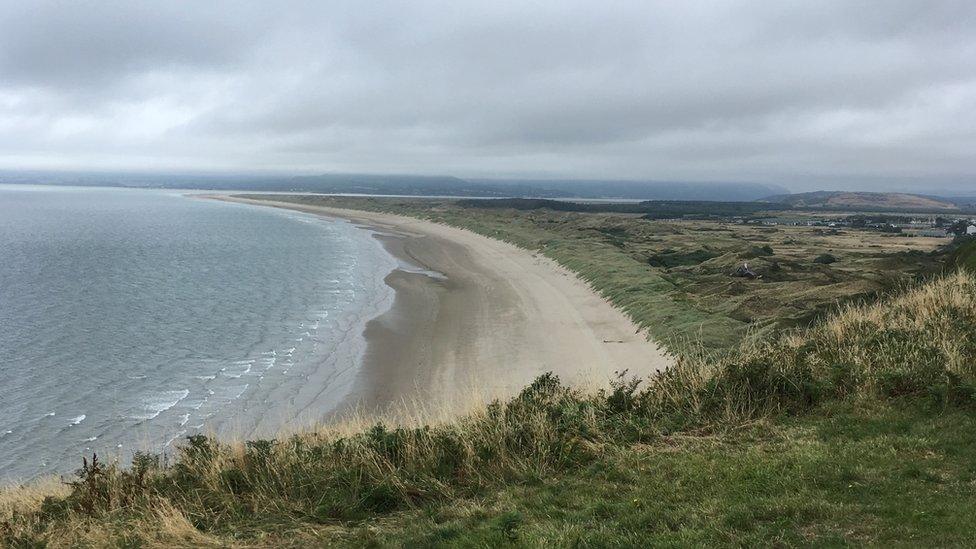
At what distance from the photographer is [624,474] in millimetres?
5766

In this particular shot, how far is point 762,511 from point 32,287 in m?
38.2

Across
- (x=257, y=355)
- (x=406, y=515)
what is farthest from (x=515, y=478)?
(x=257, y=355)

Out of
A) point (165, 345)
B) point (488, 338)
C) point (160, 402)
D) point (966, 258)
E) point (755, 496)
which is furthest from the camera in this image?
point (488, 338)

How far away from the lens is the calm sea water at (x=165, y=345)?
1369cm

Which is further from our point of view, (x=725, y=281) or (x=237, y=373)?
(x=725, y=281)

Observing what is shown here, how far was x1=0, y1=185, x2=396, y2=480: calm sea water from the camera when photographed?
44.9 feet

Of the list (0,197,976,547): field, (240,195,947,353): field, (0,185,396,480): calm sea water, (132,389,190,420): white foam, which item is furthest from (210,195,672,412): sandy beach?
(132,389,190,420): white foam

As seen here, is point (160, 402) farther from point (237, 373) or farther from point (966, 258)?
point (966, 258)

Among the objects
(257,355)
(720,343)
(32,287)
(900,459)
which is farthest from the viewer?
(32,287)

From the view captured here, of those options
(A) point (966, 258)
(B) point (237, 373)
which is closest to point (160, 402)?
(B) point (237, 373)

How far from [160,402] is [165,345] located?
6605 mm

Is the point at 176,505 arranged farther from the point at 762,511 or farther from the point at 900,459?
the point at 900,459

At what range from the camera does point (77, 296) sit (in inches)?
1178

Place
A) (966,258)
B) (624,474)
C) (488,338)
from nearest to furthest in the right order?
(624,474)
(966,258)
(488,338)
